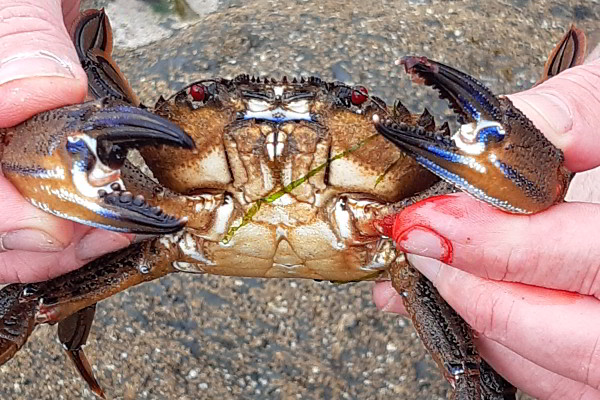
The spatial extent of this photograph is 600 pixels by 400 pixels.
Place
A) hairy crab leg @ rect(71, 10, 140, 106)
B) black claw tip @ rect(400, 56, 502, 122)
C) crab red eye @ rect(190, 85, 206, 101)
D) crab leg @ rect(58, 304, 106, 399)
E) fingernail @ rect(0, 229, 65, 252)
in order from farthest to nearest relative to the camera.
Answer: crab leg @ rect(58, 304, 106, 399) < hairy crab leg @ rect(71, 10, 140, 106) < crab red eye @ rect(190, 85, 206, 101) < fingernail @ rect(0, 229, 65, 252) < black claw tip @ rect(400, 56, 502, 122)

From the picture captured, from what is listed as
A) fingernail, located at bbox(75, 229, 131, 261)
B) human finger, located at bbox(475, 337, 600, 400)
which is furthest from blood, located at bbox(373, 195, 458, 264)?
fingernail, located at bbox(75, 229, 131, 261)

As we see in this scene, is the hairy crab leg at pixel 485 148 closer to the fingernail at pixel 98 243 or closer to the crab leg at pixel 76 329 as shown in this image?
the fingernail at pixel 98 243

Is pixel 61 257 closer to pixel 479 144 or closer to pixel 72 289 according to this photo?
pixel 72 289

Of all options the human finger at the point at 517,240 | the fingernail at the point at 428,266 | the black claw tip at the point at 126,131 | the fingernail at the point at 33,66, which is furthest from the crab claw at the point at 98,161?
the fingernail at the point at 428,266

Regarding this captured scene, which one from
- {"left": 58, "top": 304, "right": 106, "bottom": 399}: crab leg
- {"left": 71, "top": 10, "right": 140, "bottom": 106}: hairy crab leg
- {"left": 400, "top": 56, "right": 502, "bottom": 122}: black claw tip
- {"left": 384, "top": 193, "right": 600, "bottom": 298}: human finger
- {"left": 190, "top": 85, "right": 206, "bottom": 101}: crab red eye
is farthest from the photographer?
{"left": 58, "top": 304, "right": 106, "bottom": 399}: crab leg

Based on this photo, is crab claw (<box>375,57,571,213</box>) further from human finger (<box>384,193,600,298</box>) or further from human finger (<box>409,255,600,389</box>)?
human finger (<box>409,255,600,389</box>)

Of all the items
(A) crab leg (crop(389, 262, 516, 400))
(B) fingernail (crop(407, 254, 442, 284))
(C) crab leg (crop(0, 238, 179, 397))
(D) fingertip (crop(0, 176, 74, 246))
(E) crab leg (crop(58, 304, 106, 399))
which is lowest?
(E) crab leg (crop(58, 304, 106, 399))

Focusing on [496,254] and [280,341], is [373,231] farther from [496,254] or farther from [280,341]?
[280,341]
